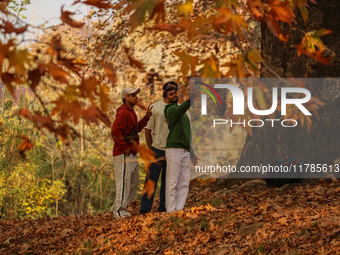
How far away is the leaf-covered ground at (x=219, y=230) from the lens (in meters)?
4.31

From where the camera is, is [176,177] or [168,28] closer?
[168,28]

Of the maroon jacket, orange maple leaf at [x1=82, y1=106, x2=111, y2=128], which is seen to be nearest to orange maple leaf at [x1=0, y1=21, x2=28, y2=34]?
orange maple leaf at [x1=82, y1=106, x2=111, y2=128]

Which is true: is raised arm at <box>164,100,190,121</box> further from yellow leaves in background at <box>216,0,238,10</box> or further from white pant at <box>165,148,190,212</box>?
yellow leaves in background at <box>216,0,238,10</box>

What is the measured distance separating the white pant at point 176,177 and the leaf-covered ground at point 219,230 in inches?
9.2

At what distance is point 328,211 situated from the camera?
16.2ft

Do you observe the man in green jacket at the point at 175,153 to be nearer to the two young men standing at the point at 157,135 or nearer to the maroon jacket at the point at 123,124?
the two young men standing at the point at 157,135

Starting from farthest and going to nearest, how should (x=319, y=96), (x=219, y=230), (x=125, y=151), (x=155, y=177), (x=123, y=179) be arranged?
(x=319, y=96)
(x=155, y=177)
(x=123, y=179)
(x=125, y=151)
(x=219, y=230)

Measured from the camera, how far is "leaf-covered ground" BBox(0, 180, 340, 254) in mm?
4309

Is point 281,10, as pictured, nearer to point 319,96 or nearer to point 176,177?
point 176,177

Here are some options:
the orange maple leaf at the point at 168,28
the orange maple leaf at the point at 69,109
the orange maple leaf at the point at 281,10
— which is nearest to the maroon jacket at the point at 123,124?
the orange maple leaf at the point at 168,28

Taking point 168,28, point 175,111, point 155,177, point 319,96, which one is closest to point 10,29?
point 168,28

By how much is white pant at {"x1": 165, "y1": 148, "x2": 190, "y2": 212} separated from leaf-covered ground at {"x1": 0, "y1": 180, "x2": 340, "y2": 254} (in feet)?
0.77

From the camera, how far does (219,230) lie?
5012 mm

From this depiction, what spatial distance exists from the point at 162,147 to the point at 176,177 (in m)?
0.54
